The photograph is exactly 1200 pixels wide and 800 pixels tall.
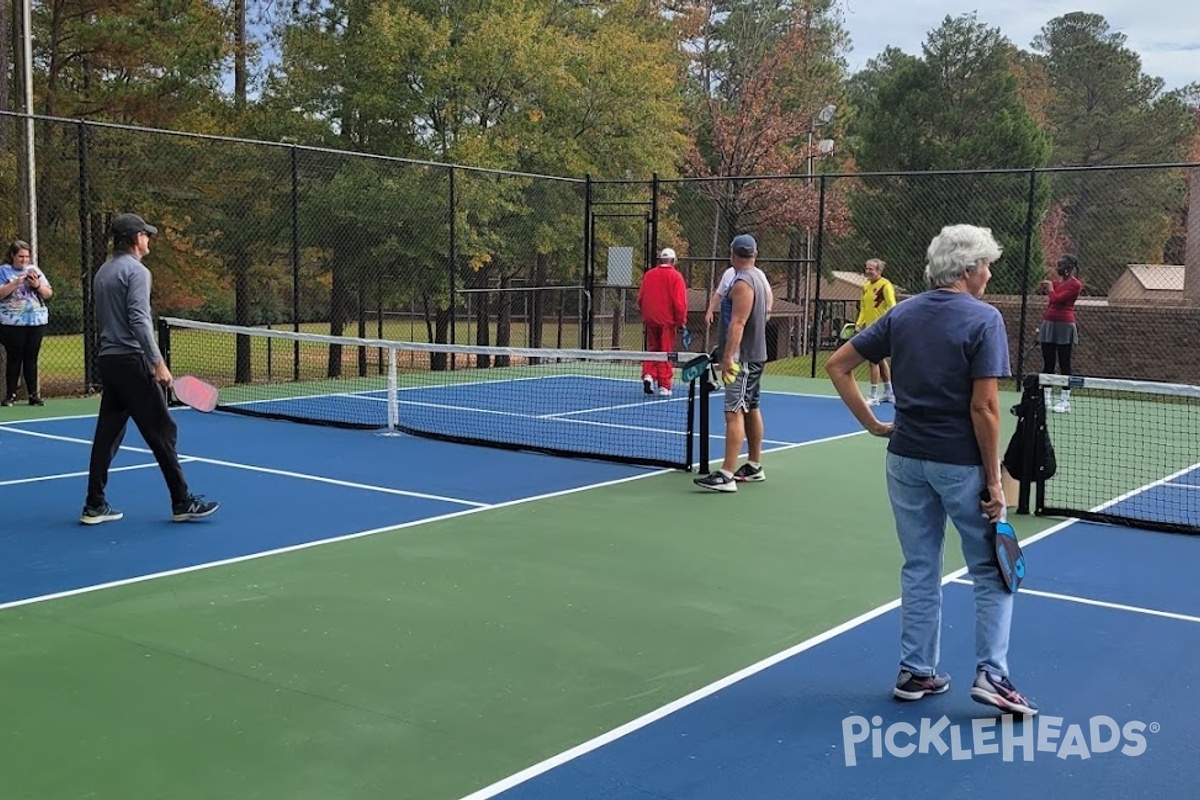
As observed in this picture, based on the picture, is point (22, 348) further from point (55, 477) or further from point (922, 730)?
point (922, 730)

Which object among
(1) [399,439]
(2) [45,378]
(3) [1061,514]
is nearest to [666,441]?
(1) [399,439]

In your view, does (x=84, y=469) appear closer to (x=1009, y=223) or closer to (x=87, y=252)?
(x=87, y=252)

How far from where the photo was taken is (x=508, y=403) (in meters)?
14.7

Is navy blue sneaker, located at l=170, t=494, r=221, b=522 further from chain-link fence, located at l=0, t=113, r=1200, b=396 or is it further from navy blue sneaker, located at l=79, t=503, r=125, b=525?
chain-link fence, located at l=0, t=113, r=1200, b=396

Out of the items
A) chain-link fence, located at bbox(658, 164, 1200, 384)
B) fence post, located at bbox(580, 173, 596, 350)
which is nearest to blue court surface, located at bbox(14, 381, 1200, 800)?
chain-link fence, located at bbox(658, 164, 1200, 384)

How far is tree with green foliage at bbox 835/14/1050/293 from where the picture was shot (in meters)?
27.4

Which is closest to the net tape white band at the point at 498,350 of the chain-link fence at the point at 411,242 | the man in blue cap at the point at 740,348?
the man in blue cap at the point at 740,348

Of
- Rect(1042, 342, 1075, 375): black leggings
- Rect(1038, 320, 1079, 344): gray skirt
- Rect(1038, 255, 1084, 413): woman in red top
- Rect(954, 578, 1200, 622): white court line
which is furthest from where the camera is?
Rect(1042, 342, 1075, 375): black leggings

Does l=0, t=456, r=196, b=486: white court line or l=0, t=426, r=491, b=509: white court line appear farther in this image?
l=0, t=456, r=196, b=486: white court line

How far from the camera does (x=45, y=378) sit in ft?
64.0

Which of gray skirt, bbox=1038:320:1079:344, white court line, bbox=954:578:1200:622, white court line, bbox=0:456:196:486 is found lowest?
white court line, bbox=954:578:1200:622

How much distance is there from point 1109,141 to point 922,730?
149ft

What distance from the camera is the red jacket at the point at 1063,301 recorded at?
1409cm

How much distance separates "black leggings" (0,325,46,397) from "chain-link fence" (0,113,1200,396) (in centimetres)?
147
